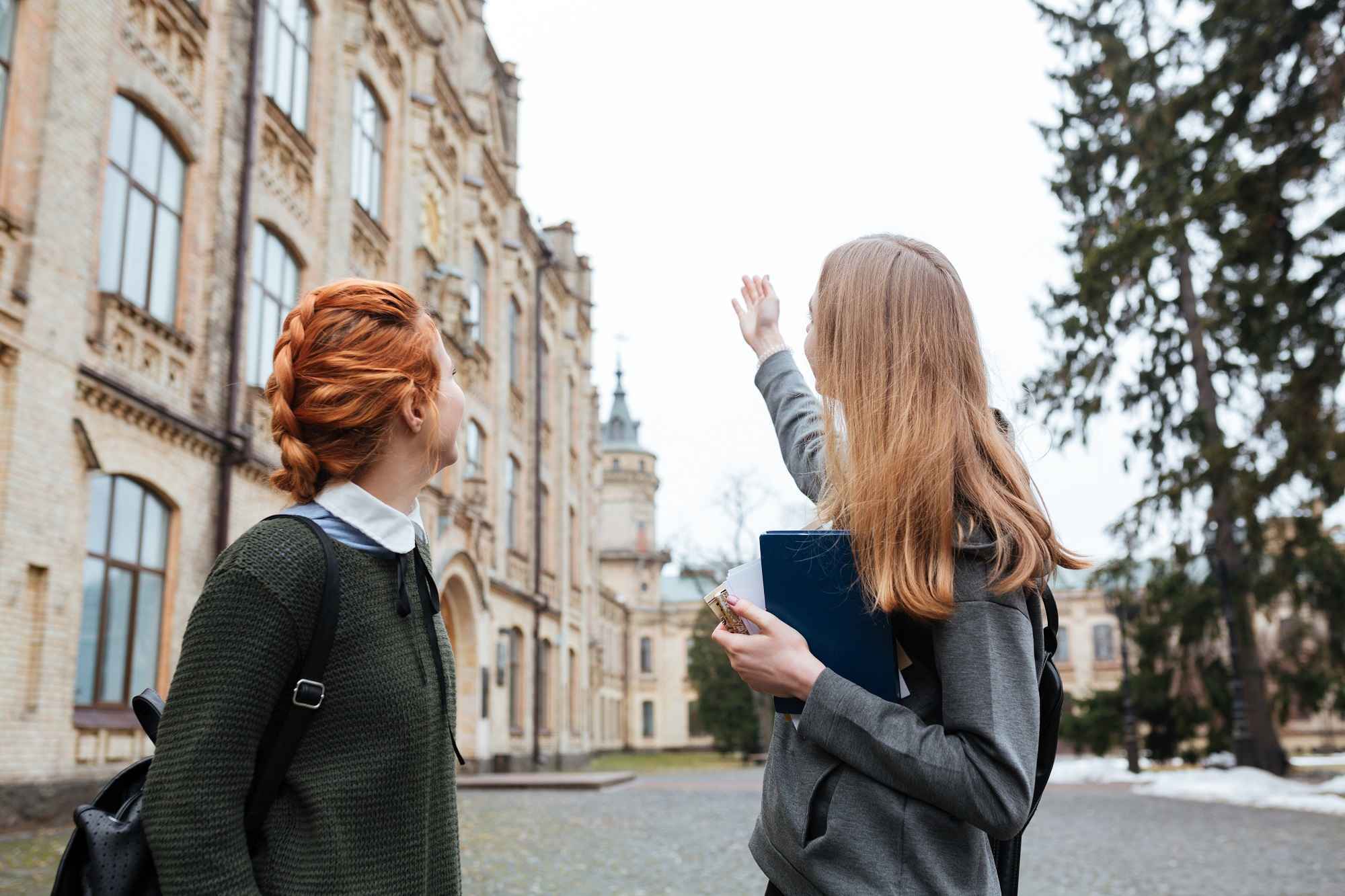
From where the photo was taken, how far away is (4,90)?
1070 cm

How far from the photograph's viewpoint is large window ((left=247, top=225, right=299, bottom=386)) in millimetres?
15617

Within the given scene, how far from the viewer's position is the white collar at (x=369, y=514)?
1.95m

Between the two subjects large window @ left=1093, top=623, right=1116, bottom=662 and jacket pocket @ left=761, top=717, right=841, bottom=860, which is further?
large window @ left=1093, top=623, right=1116, bottom=662

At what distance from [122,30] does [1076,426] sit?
17886 mm

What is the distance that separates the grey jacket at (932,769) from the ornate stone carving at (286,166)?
15.8 meters

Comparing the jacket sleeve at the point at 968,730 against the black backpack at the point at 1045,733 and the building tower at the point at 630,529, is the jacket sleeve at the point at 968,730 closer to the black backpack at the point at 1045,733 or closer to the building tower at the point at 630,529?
the black backpack at the point at 1045,733

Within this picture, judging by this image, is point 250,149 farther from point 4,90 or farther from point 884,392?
point 884,392

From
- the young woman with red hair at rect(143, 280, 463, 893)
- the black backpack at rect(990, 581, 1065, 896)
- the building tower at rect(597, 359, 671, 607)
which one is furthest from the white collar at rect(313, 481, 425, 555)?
the building tower at rect(597, 359, 671, 607)

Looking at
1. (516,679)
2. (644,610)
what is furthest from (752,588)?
(644,610)

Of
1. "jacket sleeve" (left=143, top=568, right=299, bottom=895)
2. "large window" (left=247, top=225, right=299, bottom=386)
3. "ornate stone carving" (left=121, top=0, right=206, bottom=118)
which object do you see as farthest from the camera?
"large window" (left=247, top=225, right=299, bottom=386)

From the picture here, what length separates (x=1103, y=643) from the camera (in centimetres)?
7212

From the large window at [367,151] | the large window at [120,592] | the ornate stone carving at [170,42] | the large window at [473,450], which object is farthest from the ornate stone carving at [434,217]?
the large window at [120,592]

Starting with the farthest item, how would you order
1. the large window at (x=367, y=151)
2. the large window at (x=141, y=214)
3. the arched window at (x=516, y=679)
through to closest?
the arched window at (x=516, y=679) < the large window at (x=367, y=151) < the large window at (x=141, y=214)

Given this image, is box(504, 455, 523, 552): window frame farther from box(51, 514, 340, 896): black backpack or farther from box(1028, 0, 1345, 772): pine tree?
box(51, 514, 340, 896): black backpack
